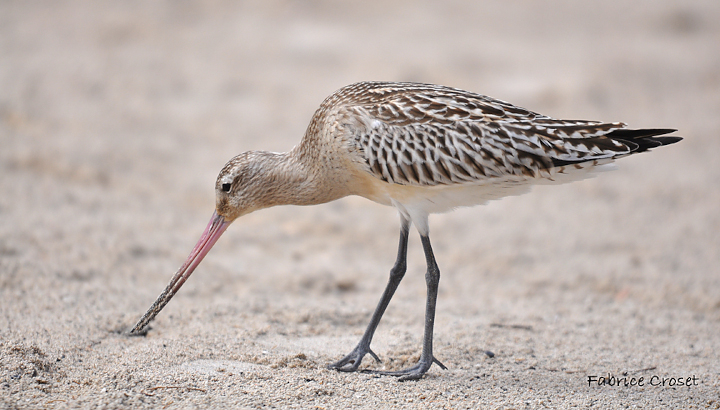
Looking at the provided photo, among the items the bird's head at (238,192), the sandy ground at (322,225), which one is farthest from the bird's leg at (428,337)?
the bird's head at (238,192)

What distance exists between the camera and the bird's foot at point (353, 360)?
5492mm

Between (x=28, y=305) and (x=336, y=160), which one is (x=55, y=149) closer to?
(x=28, y=305)

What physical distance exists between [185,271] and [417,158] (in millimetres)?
2174

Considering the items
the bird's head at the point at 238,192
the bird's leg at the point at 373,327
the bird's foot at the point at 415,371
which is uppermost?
the bird's head at the point at 238,192

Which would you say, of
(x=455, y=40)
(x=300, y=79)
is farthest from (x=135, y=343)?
(x=455, y=40)

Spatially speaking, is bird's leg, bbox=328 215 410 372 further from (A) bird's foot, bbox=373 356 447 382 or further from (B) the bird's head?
(B) the bird's head

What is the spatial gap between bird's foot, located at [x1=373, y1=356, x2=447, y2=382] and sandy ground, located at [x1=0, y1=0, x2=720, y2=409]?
10 centimetres

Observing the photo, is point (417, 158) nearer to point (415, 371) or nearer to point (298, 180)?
point (298, 180)

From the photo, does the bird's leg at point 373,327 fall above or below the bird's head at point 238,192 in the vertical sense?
below

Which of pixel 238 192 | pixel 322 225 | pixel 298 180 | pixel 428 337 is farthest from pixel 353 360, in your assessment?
pixel 322 225

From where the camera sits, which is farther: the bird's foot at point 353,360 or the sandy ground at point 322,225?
the bird's foot at point 353,360

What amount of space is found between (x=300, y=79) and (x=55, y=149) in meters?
4.36

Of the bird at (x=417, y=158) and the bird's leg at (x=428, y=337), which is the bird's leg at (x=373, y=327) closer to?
the bird at (x=417, y=158)

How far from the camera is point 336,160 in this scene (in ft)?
18.0
